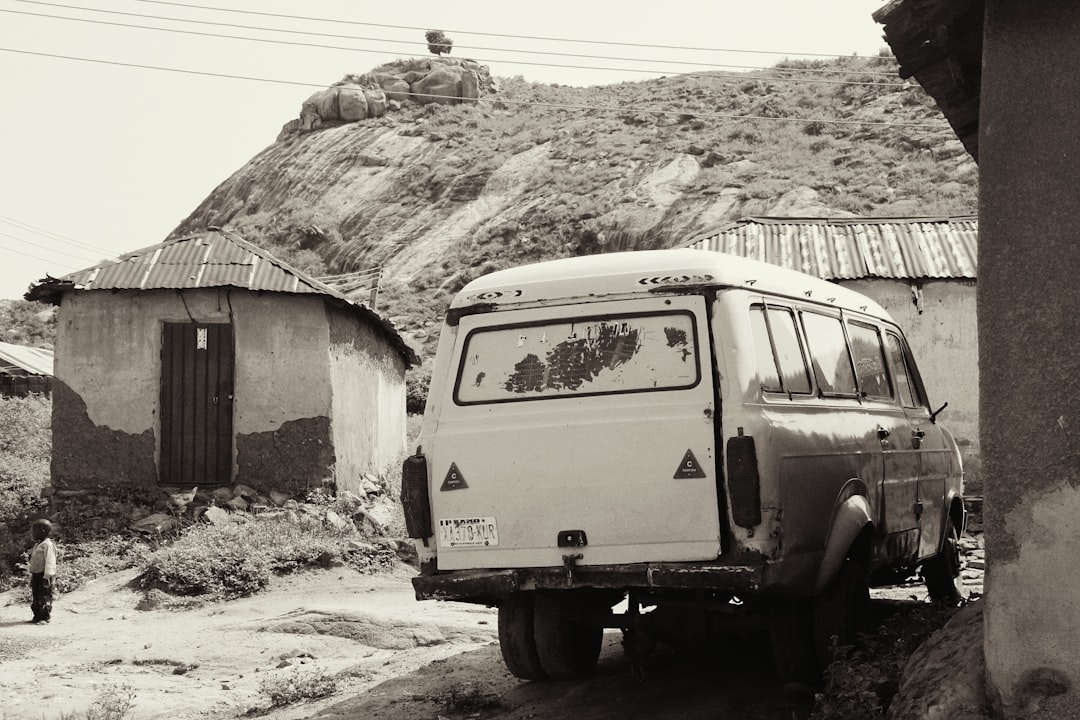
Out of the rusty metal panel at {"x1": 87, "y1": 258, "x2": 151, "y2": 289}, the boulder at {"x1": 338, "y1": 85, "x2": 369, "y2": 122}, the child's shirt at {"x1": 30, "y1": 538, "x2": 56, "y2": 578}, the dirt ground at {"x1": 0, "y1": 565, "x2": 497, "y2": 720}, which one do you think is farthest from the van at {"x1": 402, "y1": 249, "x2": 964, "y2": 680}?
the boulder at {"x1": 338, "y1": 85, "x2": 369, "y2": 122}

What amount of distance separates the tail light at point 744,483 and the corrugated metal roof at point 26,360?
24.6 meters

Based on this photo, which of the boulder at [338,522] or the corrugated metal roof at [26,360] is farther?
the corrugated metal roof at [26,360]

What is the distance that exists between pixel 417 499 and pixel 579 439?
939 millimetres

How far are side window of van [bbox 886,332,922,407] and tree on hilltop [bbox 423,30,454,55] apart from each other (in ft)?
218

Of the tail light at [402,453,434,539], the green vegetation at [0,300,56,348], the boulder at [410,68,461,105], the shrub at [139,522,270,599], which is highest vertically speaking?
the boulder at [410,68,461,105]

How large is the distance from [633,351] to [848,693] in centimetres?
190

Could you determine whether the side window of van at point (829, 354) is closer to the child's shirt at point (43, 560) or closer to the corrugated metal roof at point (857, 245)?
the child's shirt at point (43, 560)

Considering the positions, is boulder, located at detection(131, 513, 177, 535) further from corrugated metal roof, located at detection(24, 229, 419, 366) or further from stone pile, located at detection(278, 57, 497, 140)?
stone pile, located at detection(278, 57, 497, 140)

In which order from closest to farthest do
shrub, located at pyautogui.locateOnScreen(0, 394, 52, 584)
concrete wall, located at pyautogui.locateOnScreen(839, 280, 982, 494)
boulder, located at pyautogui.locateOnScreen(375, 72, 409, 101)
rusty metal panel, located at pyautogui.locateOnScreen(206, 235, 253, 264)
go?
shrub, located at pyautogui.locateOnScreen(0, 394, 52, 584) → rusty metal panel, located at pyautogui.locateOnScreen(206, 235, 253, 264) → concrete wall, located at pyautogui.locateOnScreen(839, 280, 982, 494) → boulder, located at pyautogui.locateOnScreen(375, 72, 409, 101)

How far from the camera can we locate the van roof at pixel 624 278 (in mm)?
5789

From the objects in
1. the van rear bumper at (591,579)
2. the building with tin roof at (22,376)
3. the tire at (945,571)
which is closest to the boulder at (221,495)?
the tire at (945,571)

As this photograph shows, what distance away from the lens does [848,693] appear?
201 inches

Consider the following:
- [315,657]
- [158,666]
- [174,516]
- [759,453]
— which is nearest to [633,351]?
[759,453]

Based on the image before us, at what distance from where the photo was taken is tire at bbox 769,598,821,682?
581 cm
